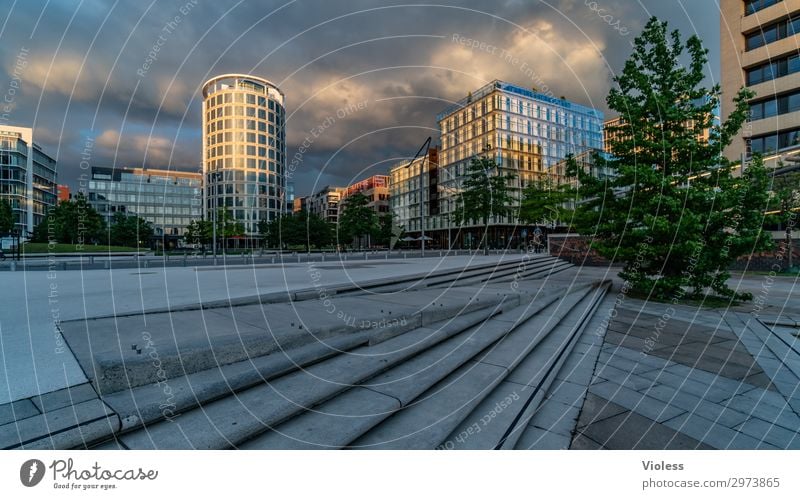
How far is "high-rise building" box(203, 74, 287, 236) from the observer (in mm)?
85875

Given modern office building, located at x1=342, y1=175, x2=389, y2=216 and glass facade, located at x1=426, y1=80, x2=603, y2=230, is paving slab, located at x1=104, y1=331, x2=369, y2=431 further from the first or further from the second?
modern office building, located at x1=342, y1=175, x2=389, y2=216

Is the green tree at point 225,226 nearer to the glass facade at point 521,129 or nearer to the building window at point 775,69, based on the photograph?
the glass facade at point 521,129

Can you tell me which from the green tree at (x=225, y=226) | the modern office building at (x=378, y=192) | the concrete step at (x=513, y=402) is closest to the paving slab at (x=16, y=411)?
the concrete step at (x=513, y=402)

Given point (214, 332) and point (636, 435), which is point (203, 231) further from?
point (636, 435)

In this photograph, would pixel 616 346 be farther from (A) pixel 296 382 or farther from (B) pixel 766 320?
(A) pixel 296 382

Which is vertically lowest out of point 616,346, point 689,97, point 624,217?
point 616,346

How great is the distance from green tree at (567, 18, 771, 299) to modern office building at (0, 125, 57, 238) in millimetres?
96066

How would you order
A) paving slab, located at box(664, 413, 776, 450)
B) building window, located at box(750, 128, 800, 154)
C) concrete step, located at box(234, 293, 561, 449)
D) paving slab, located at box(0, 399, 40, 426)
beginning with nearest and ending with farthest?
paving slab, located at box(0, 399, 40, 426), concrete step, located at box(234, 293, 561, 449), paving slab, located at box(664, 413, 776, 450), building window, located at box(750, 128, 800, 154)

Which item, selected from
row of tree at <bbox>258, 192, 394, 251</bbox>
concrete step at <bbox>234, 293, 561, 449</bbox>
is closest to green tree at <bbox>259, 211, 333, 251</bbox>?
row of tree at <bbox>258, 192, 394, 251</bbox>

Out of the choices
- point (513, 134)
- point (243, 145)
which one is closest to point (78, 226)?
point (243, 145)

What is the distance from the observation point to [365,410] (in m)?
3.37

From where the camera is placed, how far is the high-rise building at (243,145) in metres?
85.9

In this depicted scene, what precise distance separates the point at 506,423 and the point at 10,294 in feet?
41.2
